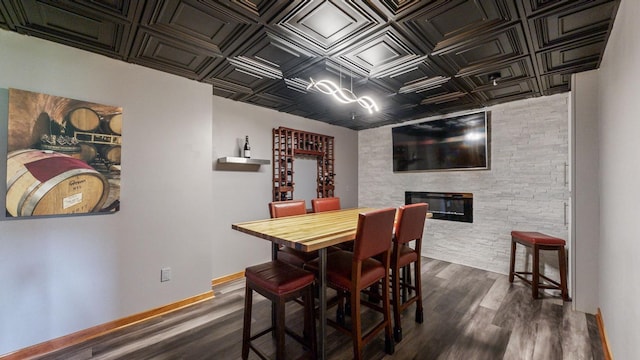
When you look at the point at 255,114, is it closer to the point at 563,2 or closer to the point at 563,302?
the point at 563,2

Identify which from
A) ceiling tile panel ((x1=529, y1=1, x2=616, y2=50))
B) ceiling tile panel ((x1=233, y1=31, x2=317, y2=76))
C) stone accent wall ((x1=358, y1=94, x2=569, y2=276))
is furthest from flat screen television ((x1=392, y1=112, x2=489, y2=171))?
ceiling tile panel ((x1=233, y1=31, x2=317, y2=76))

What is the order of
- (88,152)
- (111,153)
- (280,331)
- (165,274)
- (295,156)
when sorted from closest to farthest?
(280,331), (88,152), (111,153), (165,274), (295,156)

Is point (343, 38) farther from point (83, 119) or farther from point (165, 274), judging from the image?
point (165, 274)

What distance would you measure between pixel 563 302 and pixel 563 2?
2786 mm

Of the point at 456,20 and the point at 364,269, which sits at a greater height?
the point at 456,20

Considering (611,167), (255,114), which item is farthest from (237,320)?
(611,167)

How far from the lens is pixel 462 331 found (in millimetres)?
2104

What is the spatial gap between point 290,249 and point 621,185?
7.92 feet

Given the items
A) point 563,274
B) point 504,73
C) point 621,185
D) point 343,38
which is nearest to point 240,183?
point 343,38

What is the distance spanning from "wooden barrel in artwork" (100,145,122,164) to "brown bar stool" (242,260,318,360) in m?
1.59

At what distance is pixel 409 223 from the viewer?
207 cm

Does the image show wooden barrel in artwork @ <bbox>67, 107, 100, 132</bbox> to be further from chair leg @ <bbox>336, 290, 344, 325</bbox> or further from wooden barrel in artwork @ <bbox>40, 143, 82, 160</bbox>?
chair leg @ <bbox>336, 290, 344, 325</bbox>

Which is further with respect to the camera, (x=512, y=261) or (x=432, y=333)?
(x=512, y=261)

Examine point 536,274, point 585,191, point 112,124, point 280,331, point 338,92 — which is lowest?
point 536,274
